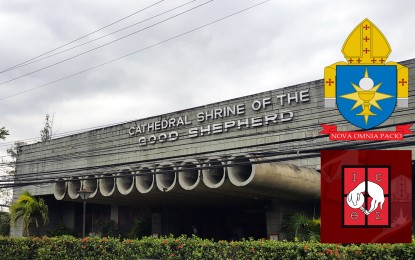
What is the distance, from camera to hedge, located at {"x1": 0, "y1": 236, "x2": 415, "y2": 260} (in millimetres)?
12570

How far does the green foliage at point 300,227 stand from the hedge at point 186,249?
4269 millimetres

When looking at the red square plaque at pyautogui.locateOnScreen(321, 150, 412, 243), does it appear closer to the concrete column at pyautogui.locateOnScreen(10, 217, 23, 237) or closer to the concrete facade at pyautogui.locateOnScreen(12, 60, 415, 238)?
the concrete facade at pyautogui.locateOnScreen(12, 60, 415, 238)

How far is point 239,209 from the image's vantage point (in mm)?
27750

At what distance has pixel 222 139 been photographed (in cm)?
2503

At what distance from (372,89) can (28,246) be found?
15.9 metres

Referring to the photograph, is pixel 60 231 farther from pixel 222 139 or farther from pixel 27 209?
pixel 222 139

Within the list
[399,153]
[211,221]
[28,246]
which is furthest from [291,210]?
[399,153]

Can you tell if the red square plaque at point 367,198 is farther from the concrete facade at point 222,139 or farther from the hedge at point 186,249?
the concrete facade at point 222,139

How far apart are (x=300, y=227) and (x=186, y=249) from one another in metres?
6.63

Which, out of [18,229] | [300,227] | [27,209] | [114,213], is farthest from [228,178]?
[18,229]

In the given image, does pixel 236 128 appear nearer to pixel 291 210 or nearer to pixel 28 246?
pixel 291 210

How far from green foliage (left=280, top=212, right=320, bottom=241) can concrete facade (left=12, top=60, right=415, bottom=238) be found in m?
0.73

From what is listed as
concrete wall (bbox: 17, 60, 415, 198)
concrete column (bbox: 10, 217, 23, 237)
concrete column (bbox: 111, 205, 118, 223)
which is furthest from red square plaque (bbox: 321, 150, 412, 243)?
concrete column (bbox: 10, 217, 23, 237)

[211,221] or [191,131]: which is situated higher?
[191,131]
